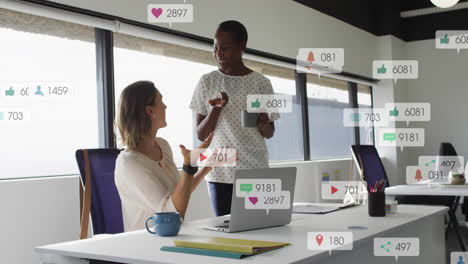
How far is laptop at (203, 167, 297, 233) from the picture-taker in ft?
4.91

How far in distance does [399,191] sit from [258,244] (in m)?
1.90

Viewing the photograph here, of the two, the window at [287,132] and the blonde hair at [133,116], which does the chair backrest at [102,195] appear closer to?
the blonde hair at [133,116]

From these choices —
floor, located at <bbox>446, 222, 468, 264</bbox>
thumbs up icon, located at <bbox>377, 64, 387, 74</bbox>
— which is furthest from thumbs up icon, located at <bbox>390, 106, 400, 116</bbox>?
floor, located at <bbox>446, 222, 468, 264</bbox>

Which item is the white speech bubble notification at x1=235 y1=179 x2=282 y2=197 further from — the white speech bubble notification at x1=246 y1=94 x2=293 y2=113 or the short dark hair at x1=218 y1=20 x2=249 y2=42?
the short dark hair at x1=218 y1=20 x2=249 y2=42

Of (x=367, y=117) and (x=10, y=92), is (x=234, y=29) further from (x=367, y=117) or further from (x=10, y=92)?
(x=367, y=117)

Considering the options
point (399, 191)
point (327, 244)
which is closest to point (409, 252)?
point (327, 244)

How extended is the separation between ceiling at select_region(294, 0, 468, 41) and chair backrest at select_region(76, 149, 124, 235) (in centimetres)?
458

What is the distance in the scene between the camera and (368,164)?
3.55m

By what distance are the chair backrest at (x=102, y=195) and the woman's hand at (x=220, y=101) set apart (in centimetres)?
54

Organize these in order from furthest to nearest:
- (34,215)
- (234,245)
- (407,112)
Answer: (407,112) < (34,215) < (234,245)

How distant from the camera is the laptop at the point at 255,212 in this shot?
1.50m

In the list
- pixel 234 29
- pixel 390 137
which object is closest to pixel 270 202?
pixel 234 29

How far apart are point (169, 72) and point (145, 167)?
198 cm

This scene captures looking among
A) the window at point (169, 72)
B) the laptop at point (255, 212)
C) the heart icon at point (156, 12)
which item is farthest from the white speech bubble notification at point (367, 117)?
the laptop at point (255, 212)
